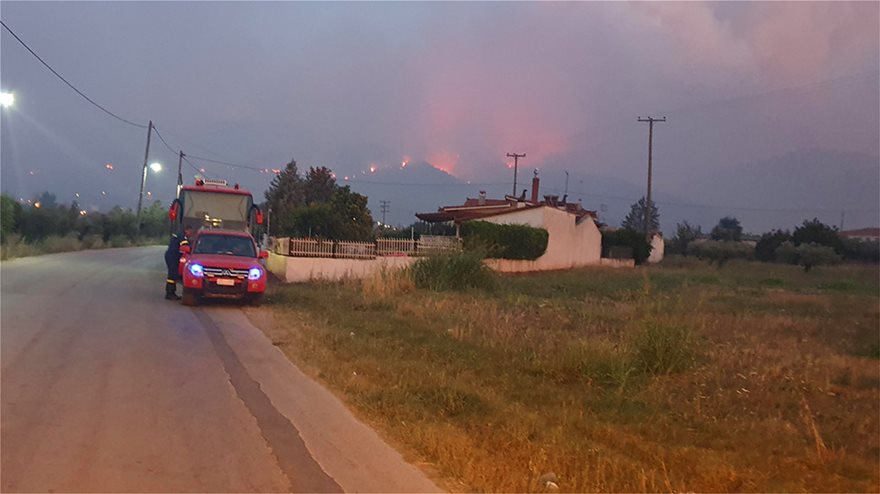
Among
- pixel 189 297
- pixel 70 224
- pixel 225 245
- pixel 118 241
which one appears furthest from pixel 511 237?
pixel 70 224

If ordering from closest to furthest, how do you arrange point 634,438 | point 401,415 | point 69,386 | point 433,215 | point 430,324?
point 634,438 → point 401,415 → point 69,386 → point 430,324 → point 433,215

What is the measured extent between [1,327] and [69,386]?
514 centimetres

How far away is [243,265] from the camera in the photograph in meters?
18.3

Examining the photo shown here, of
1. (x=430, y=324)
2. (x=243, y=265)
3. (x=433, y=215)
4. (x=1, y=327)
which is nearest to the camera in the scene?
(x=1, y=327)

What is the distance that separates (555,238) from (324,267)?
885 inches

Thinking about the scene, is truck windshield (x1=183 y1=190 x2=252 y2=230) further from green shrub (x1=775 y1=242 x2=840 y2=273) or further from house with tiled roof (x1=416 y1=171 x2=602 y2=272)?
green shrub (x1=775 y1=242 x2=840 y2=273)

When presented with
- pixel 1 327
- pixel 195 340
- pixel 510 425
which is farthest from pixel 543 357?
pixel 1 327

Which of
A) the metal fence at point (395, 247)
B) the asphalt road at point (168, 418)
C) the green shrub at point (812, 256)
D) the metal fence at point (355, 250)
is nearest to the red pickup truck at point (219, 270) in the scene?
the asphalt road at point (168, 418)

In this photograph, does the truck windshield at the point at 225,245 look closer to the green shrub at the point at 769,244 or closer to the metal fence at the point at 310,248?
the metal fence at the point at 310,248

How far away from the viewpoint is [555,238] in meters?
47.5

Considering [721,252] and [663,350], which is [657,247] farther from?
[663,350]

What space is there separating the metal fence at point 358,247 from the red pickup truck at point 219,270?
794 centimetres

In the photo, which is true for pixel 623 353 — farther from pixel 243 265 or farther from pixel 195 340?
pixel 243 265

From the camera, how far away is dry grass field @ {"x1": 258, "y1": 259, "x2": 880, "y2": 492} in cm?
668
